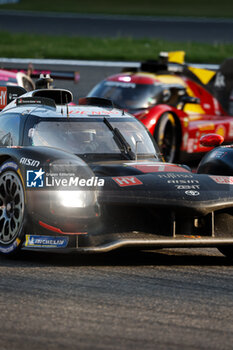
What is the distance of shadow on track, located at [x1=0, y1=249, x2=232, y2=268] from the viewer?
7051 mm

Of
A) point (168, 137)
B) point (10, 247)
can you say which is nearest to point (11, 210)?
point (10, 247)

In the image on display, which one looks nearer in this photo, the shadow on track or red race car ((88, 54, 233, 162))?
the shadow on track

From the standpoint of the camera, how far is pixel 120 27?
39.9 meters

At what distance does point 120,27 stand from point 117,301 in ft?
115

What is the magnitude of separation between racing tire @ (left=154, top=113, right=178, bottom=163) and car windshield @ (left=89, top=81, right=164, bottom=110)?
1.99 ft

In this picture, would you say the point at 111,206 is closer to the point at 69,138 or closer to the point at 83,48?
the point at 69,138

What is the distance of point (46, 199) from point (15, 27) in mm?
32576

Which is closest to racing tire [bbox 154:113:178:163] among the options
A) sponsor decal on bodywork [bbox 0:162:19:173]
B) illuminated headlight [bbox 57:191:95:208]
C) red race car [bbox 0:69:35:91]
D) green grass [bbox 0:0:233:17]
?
red race car [bbox 0:69:35:91]

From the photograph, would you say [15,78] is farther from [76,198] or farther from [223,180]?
[76,198]

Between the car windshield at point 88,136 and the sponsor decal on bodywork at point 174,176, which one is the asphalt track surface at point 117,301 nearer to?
the sponsor decal on bodywork at point 174,176

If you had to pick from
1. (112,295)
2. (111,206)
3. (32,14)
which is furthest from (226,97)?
(32,14)

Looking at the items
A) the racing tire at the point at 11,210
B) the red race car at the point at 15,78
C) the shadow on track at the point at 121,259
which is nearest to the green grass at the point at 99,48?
the red race car at the point at 15,78

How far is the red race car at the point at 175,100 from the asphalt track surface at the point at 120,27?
19.4 metres

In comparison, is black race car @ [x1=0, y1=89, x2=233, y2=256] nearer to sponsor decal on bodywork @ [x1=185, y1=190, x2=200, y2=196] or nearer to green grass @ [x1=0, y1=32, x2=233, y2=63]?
sponsor decal on bodywork @ [x1=185, y1=190, x2=200, y2=196]
